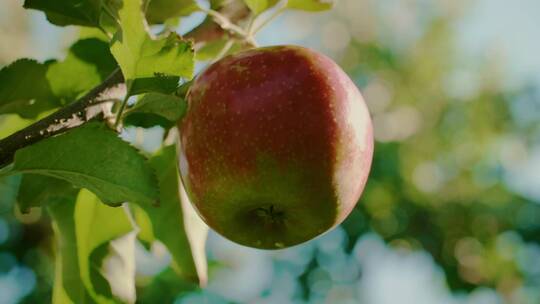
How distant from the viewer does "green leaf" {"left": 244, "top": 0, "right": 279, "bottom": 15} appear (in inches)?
40.8

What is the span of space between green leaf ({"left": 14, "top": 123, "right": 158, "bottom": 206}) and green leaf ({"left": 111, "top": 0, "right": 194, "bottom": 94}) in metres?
0.08

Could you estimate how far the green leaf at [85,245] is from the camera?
990 mm

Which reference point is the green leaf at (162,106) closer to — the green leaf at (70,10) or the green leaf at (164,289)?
the green leaf at (70,10)

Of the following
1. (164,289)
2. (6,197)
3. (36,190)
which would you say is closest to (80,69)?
(36,190)

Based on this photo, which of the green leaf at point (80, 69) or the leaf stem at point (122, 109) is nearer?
the leaf stem at point (122, 109)

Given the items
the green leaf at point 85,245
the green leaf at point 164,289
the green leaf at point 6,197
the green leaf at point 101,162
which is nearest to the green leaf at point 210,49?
the green leaf at point 85,245

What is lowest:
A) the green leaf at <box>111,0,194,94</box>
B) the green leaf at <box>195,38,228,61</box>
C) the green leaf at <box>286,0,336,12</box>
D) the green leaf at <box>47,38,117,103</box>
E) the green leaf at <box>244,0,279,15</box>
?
the green leaf at <box>195,38,228,61</box>

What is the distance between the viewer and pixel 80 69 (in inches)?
41.4

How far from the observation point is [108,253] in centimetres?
104

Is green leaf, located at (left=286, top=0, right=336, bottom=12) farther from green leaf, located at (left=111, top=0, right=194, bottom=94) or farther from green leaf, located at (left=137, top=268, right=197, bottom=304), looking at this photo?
green leaf, located at (left=137, top=268, right=197, bottom=304)

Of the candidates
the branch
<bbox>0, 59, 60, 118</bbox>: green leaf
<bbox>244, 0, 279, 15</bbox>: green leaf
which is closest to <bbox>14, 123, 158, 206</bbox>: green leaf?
the branch

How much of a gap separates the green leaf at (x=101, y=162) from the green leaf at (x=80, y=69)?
29 centimetres

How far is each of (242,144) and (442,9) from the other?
30.2 feet

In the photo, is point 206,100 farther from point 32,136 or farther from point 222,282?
point 222,282
